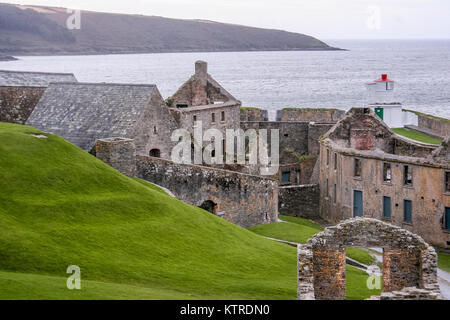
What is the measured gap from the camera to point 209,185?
38000 mm

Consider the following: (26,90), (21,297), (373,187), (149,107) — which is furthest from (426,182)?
(21,297)

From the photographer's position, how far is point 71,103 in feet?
157

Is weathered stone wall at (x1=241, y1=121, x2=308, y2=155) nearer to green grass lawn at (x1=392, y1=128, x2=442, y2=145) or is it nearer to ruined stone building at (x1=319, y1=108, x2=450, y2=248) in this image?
green grass lawn at (x1=392, y1=128, x2=442, y2=145)

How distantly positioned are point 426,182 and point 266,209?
30.2ft

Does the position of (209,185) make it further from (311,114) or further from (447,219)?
(311,114)

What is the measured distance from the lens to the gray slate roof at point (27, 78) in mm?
52006

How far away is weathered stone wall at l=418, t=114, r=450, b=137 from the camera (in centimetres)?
6938

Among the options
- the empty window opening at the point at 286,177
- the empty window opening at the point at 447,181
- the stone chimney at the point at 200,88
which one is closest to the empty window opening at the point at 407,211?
the empty window opening at the point at 447,181

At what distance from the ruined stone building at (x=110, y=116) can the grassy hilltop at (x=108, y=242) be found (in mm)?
14073

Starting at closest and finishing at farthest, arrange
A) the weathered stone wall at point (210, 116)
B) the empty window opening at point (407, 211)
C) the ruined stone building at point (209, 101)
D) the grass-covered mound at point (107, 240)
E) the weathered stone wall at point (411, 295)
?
the weathered stone wall at point (411, 295) → the grass-covered mound at point (107, 240) → the empty window opening at point (407, 211) → the weathered stone wall at point (210, 116) → the ruined stone building at point (209, 101)

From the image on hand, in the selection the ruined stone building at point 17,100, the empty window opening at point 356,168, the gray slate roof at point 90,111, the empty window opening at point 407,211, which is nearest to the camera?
the empty window opening at point 407,211

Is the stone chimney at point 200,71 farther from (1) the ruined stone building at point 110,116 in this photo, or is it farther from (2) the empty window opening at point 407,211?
(2) the empty window opening at point 407,211

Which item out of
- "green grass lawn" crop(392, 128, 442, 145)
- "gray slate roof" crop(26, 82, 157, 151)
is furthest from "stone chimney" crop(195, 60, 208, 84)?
"green grass lawn" crop(392, 128, 442, 145)
